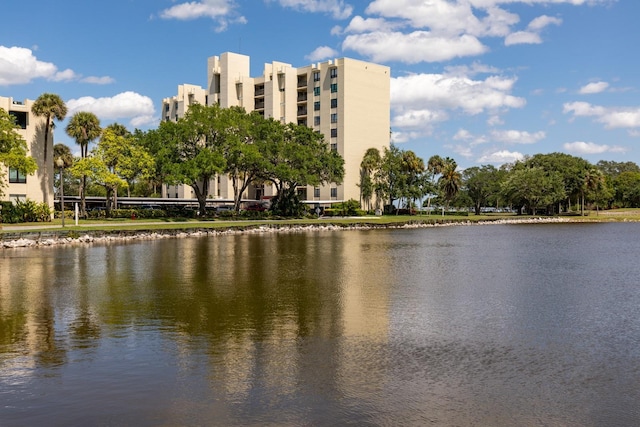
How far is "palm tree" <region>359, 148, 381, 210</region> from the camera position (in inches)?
4695

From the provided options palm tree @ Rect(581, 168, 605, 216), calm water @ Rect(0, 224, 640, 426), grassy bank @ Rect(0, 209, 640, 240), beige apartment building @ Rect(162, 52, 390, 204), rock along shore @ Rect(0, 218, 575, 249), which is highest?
beige apartment building @ Rect(162, 52, 390, 204)

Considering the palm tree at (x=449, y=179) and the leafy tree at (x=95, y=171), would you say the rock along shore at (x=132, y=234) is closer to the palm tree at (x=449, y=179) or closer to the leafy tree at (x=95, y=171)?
the leafy tree at (x=95, y=171)

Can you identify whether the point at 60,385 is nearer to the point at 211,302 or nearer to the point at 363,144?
the point at 211,302

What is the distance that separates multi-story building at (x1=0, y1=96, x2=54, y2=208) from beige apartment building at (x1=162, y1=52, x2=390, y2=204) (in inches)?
2219

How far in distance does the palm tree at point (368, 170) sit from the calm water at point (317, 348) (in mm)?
90269

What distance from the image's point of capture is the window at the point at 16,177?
66.5 meters

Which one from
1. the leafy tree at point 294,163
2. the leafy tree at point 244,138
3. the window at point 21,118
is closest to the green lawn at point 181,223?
the leafy tree at point 294,163

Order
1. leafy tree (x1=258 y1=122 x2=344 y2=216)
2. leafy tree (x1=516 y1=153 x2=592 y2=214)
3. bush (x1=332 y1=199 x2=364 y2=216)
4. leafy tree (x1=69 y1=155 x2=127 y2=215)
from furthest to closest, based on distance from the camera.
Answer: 1. leafy tree (x1=516 y1=153 x2=592 y2=214)
2. bush (x1=332 y1=199 x2=364 y2=216)
3. leafy tree (x1=258 y1=122 x2=344 y2=216)
4. leafy tree (x1=69 y1=155 x2=127 y2=215)

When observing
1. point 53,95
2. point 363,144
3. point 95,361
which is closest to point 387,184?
point 363,144

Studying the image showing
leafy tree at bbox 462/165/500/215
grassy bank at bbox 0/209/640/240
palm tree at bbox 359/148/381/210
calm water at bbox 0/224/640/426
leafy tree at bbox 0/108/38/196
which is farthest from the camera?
leafy tree at bbox 462/165/500/215

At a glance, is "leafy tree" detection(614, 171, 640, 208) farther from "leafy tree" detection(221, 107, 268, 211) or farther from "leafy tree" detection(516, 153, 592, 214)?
"leafy tree" detection(221, 107, 268, 211)

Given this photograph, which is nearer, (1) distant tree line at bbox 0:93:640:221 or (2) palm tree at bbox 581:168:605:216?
(1) distant tree line at bbox 0:93:640:221

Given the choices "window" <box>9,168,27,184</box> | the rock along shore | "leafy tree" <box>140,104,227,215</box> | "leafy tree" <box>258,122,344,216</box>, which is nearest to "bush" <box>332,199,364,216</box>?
"leafy tree" <box>258,122,344,216</box>

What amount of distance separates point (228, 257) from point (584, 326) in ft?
82.4
